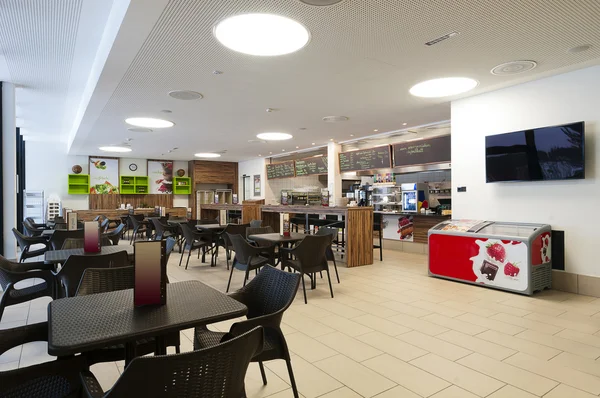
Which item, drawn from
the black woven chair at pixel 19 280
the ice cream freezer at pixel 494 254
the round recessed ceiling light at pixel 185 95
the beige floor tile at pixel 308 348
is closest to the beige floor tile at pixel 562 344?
the ice cream freezer at pixel 494 254

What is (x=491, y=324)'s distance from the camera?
141 inches

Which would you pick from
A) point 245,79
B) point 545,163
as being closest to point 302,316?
point 245,79

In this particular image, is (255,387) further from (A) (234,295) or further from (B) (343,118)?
(B) (343,118)

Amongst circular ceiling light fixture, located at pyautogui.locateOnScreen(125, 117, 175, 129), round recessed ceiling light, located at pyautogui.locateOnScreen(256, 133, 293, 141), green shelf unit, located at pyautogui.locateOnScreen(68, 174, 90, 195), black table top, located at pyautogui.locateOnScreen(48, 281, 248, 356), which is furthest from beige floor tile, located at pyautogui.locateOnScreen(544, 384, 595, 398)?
green shelf unit, located at pyautogui.locateOnScreen(68, 174, 90, 195)

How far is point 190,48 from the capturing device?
12.7ft

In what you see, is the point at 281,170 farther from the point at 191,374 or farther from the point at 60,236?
the point at 191,374

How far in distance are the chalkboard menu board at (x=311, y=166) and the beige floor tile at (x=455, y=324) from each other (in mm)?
7105

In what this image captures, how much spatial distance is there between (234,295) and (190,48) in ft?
9.31

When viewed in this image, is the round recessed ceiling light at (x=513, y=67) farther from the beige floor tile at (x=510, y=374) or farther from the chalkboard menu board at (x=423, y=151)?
the beige floor tile at (x=510, y=374)

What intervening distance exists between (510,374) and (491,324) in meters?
1.09

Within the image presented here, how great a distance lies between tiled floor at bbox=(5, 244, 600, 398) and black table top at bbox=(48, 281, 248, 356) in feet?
3.02

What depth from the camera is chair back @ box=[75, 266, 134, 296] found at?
2.36m

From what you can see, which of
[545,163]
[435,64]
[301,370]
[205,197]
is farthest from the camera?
[205,197]

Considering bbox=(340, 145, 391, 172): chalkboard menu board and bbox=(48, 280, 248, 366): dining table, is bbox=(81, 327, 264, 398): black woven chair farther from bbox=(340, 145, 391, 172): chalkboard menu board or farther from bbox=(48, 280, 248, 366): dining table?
bbox=(340, 145, 391, 172): chalkboard menu board
